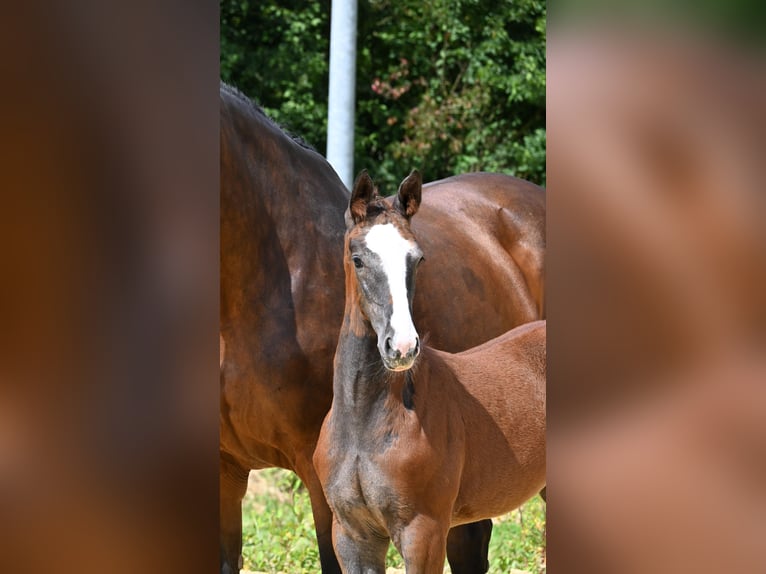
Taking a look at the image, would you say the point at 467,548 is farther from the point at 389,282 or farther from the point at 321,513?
the point at 389,282

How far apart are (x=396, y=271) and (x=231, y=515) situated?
132cm

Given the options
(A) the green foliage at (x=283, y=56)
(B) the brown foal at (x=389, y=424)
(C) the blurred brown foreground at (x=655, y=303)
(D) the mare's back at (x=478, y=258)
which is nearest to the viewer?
(C) the blurred brown foreground at (x=655, y=303)

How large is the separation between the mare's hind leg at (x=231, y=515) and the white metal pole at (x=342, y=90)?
2.36 meters

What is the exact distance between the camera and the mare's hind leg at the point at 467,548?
389cm

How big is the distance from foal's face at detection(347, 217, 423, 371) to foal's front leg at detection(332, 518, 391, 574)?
579 millimetres

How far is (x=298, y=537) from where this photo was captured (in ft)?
17.0

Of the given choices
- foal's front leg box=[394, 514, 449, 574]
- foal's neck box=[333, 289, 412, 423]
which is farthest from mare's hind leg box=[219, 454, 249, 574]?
foal's front leg box=[394, 514, 449, 574]

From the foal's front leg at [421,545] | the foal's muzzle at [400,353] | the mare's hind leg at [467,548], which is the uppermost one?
the foal's muzzle at [400,353]

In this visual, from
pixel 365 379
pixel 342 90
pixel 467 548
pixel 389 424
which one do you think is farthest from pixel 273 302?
pixel 342 90

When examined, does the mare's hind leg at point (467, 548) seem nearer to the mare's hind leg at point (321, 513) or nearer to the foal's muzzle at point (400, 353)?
the mare's hind leg at point (321, 513)

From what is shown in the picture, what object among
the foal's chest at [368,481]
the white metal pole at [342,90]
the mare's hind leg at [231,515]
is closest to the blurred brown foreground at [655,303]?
the foal's chest at [368,481]

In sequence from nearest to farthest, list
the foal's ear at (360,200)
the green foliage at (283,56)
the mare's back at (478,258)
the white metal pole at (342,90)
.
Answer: the foal's ear at (360,200)
the mare's back at (478,258)
the white metal pole at (342,90)
the green foliage at (283,56)

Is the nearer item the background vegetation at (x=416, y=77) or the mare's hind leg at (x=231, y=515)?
the mare's hind leg at (x=231, y=515)

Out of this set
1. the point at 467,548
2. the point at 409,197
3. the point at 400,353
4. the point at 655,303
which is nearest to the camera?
the point at 655,303
